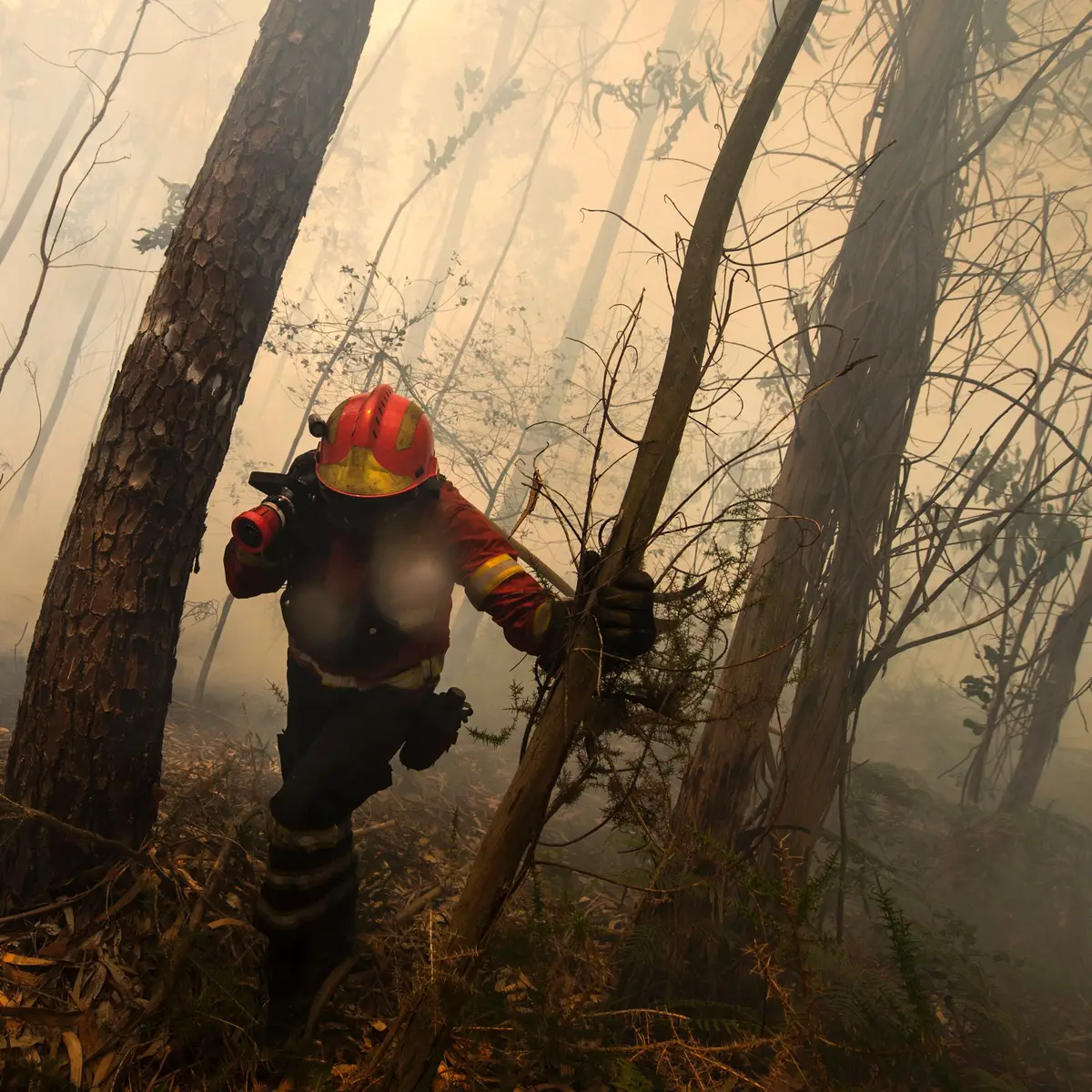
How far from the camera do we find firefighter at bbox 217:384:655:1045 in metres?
1.81

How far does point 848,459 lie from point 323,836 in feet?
8.06

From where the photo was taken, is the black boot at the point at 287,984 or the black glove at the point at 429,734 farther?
the black glove at the point at 429,734

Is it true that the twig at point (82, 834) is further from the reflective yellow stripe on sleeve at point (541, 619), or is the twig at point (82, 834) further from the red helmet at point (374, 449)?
the reflective yellow stripe on sleeve at point (541, 619)

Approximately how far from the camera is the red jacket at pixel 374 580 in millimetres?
1967

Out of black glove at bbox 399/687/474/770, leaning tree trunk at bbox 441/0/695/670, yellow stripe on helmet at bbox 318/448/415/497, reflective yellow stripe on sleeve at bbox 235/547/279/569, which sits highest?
leaning tree trunk at bbox 441/0/695/670

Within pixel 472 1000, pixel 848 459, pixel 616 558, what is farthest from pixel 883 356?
pixel 472 1000

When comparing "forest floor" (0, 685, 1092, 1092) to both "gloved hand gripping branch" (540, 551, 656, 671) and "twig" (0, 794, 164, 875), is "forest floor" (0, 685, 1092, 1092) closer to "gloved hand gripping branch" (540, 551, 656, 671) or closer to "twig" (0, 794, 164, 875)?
"twig" (0, 794, 164, 875)

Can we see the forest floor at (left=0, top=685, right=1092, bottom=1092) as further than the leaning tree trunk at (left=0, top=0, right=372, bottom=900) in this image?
No

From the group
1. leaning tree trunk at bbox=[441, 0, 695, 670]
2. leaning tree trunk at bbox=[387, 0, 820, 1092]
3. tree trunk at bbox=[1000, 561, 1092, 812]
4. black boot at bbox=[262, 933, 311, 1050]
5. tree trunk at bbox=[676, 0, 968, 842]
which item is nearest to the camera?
leaning tree trunk at bbox=[387, 0, 820, 1092]

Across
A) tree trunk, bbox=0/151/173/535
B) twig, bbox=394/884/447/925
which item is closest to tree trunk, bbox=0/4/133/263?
tree trunk, bbox=0/151/173/535

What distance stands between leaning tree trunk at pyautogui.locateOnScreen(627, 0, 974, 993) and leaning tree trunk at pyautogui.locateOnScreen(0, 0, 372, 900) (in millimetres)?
2089

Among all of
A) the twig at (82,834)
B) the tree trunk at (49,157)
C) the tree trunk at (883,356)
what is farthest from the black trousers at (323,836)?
the tree trunk at (49,157)

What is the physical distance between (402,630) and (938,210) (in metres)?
2.87

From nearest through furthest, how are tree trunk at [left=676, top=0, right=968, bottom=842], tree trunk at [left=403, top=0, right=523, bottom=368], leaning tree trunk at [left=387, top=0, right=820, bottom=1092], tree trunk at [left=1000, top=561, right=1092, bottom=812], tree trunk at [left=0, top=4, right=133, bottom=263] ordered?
leaning tree trunk at [left=387, top=0, right=820, bottom=1092]
tree trunk at [left=676, top=0, right=968, bottom=842]
tree trunk at [left=1000, top=561, right=1092, bottom=812]
tree trunk at [left=0, top=4, right=133, bottom=263]
tree trunk at [left=403, top=0, right=523, bottom=368]
